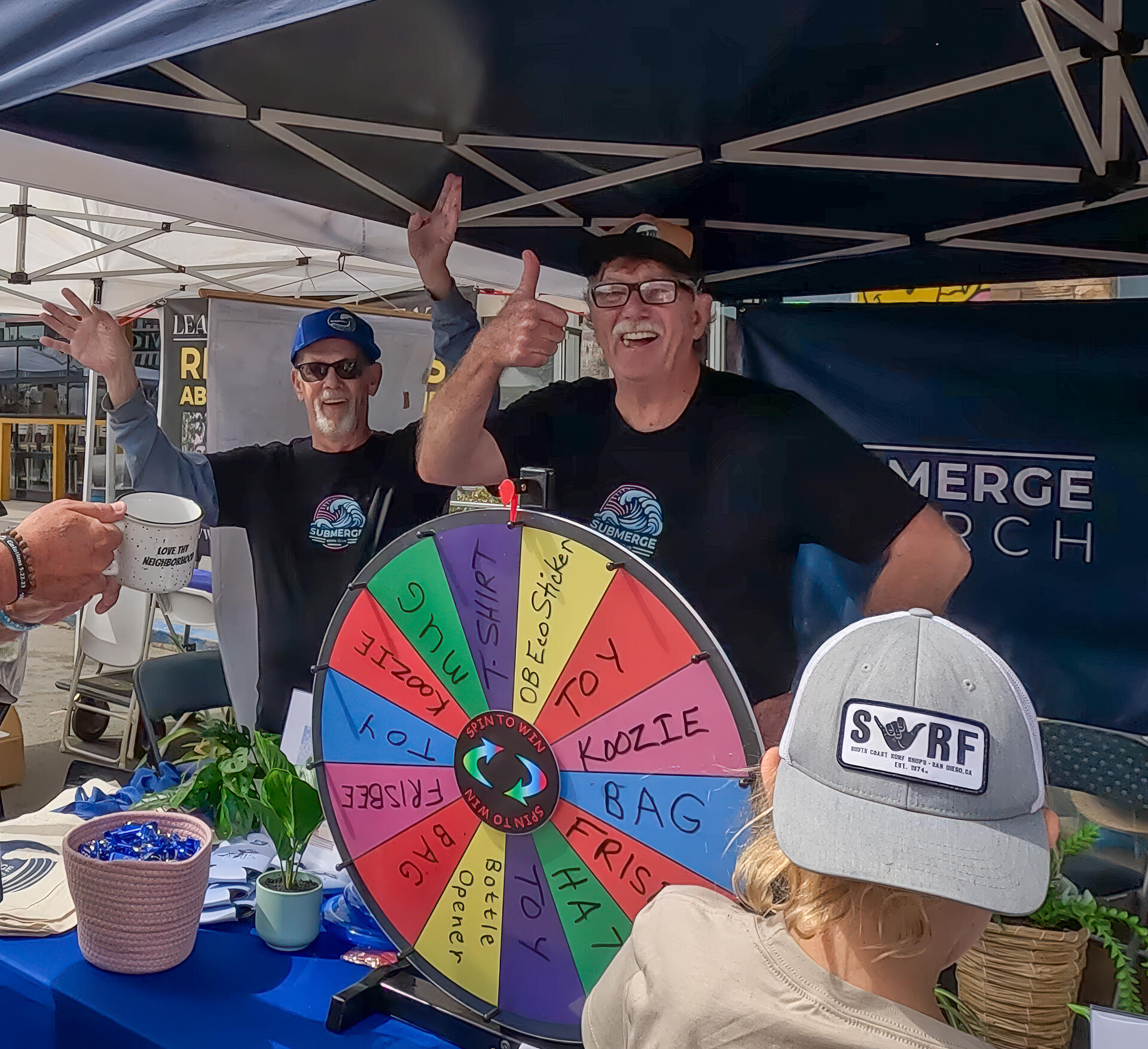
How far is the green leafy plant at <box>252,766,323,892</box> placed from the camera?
157 centimetres

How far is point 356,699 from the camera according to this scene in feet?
4.56

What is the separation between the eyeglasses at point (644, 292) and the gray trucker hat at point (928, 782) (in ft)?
4.23

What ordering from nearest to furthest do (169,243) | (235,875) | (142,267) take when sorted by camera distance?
(235,875), (169,243), (142,267)

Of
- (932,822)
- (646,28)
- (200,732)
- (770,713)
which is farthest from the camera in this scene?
(200,732)

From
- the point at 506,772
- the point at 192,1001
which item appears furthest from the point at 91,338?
the point at 506,772

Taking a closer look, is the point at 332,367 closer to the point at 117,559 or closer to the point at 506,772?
the point at 117,559

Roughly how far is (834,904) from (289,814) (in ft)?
3.42

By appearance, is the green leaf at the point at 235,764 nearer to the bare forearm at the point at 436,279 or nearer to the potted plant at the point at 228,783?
the potted plant at the point at 228,783

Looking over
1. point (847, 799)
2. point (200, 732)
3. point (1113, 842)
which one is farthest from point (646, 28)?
point (1113, 842)

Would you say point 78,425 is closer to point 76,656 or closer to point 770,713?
point 76,656

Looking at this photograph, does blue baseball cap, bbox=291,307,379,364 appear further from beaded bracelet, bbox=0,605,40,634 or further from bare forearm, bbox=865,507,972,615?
bare forearm, bbox=865,507,972,615

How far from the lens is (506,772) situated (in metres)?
1.24

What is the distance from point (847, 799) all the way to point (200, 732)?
1595 millimetres

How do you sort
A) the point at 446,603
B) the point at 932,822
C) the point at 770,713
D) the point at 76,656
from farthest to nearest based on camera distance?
the point at 76,656
the point at 770,713
the point at 446,603
the point at 932,822
